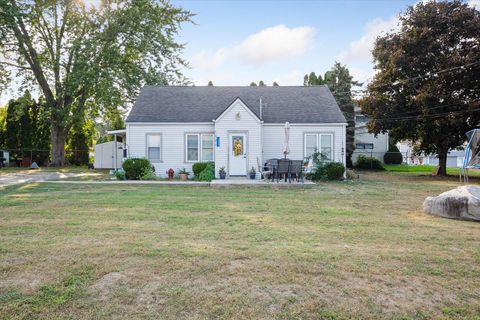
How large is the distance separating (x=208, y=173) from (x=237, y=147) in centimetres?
193

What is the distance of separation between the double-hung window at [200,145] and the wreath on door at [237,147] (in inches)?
57.4

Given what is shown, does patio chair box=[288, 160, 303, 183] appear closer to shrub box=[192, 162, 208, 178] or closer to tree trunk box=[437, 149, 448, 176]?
shrub box=[192, 162, 208, 178]

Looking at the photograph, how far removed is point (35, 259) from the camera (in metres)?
4.38

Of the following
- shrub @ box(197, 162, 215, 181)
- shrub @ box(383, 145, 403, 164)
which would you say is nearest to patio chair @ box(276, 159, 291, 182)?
shrub @ box(197, 162, 215, 181)

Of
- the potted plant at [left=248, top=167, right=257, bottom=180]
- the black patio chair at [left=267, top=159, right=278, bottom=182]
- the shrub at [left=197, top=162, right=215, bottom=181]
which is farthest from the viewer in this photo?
the potted plant at [left=248, top=167, right=257, bottom=180]

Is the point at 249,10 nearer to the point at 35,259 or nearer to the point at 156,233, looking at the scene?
the point at 156,233

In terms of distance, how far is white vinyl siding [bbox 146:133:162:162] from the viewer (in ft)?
59.9

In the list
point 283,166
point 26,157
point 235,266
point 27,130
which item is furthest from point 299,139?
point 26,157

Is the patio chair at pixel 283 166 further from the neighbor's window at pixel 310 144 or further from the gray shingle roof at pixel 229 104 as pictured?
the gray shingle roof at pixel 229 104

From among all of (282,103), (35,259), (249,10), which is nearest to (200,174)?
(282,103)

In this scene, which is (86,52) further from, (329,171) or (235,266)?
(235,266)

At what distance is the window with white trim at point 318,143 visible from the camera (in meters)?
18.2

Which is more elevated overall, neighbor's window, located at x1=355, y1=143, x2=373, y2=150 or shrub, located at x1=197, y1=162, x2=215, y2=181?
neighbor's window, located at x1=355, y1=143, x2=373, y2=150

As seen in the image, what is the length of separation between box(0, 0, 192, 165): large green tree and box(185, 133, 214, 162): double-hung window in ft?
31.8
